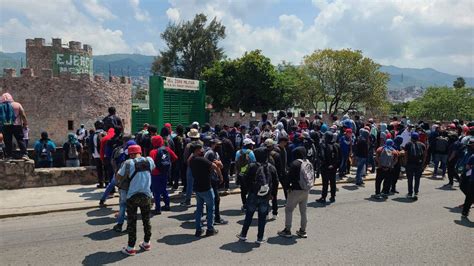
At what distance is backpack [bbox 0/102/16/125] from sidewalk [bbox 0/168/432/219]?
1.68 m

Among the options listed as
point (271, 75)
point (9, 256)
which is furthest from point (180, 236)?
point (271, 75)

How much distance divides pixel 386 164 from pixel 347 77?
35.9m

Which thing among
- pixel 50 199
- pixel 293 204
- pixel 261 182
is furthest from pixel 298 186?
pixel 50 199

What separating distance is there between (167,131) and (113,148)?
131 centimetres

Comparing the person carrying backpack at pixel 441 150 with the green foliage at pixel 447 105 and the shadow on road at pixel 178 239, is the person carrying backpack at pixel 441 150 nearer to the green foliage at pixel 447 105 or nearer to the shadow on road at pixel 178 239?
the shadow on road at pixel 178 239

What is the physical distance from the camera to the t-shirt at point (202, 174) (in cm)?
743

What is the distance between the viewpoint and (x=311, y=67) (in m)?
46.2

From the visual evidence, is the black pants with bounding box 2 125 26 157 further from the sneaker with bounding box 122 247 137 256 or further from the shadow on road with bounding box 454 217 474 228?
the shadow on road with bounding box 454 217 474 228

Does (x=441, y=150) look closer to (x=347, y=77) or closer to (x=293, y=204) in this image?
(x=293, y=204)

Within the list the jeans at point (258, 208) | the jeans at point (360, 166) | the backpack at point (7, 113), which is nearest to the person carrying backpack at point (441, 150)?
the jeans at point (360, 166)

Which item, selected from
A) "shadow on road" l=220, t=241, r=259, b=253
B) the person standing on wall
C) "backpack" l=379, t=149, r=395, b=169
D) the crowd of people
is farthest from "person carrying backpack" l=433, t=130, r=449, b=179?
the person standing on wall

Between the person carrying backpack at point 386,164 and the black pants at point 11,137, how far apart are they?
29.5 feet

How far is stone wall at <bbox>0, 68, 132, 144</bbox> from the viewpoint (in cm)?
3153

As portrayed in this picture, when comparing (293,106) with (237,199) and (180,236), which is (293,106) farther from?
(180,236)
